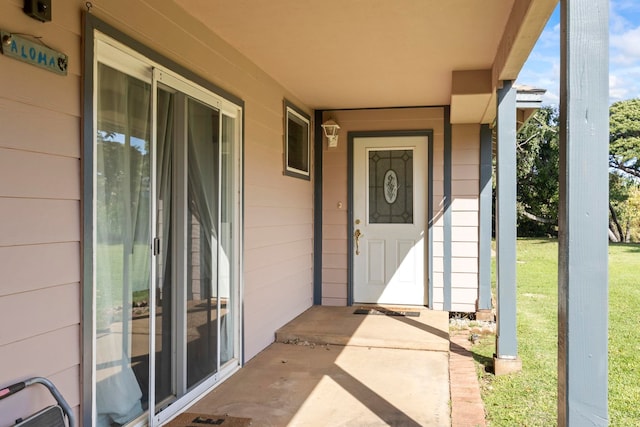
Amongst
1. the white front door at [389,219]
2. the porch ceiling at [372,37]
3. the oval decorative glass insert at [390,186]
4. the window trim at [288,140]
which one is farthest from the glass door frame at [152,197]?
the oval decorative glass insert at [390,186]

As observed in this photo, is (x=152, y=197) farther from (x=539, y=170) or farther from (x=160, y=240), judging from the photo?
(x=539, y=170)

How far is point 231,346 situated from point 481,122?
380cm

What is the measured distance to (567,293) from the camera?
5.72 ft

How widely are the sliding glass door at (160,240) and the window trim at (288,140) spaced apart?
126cm

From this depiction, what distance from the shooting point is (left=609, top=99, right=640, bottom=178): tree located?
16.7 meters

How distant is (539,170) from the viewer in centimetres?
1513

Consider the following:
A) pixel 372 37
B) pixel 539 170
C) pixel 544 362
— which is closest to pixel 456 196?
pixel 544 362

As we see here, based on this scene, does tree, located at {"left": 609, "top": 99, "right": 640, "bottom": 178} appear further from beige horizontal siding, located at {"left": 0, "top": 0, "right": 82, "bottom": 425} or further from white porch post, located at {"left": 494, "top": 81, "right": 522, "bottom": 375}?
beige horizontal siding, located at {"left": 0, "top": 0, "right": 82, "bottom": 425}

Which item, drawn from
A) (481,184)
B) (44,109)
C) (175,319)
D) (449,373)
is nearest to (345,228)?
(481,184)

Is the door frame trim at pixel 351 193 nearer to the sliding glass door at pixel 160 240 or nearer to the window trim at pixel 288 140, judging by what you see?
the window trim at pixel 288 140

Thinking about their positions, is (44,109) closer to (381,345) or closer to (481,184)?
(381,345)

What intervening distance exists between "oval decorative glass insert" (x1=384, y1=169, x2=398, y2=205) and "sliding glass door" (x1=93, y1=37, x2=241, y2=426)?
2.70m

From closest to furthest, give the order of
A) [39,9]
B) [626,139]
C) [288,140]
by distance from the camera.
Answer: [39,9] < [288,140] < [626,139]

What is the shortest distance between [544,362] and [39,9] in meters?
4.16
